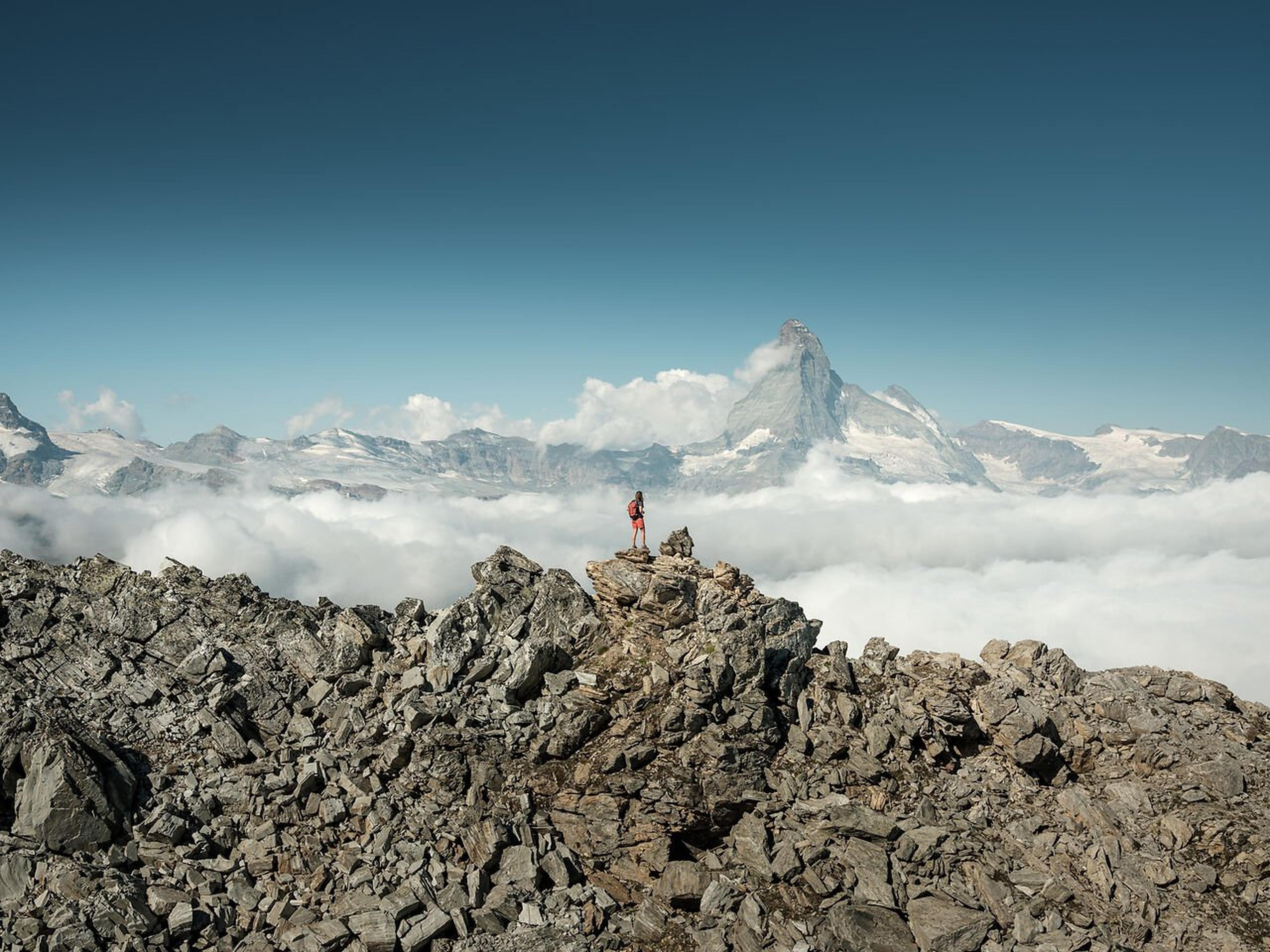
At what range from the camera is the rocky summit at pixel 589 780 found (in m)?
24.7

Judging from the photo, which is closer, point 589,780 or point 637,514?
point 589,780

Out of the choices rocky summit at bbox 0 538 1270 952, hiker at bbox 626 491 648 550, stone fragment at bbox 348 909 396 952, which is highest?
hiker at bbox 626 491 648 550

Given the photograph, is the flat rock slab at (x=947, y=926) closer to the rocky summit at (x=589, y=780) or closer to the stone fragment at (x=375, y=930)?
the rocky summit at (x=589, y=780)

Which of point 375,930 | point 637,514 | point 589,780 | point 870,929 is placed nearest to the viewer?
point 375,930

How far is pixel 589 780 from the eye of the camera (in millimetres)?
29672

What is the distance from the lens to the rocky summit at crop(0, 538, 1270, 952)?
24.7 m

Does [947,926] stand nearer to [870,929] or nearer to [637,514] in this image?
[870,929]

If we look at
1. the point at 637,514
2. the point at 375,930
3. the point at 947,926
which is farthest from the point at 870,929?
the point at 637,514

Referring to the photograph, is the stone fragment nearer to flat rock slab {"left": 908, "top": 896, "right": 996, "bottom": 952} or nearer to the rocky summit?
the rocky summit

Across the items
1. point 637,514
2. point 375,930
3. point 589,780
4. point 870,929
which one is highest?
point 637,514

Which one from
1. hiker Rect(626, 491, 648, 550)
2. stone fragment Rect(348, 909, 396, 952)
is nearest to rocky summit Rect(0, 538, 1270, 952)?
stone fragment Rect(348, 909, 396, 952)

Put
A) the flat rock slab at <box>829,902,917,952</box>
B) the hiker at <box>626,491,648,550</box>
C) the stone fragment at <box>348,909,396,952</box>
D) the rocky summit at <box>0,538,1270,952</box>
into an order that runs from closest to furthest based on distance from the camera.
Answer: the stone fragment at <box>348,909,396,952</box> < the flat rock slab at <box>829,902,917,952</box> < the rocky summit at <box>0,538,1270,952</box> < the hiker at <box>626,491,648,550</box>

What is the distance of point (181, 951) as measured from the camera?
2266 cm

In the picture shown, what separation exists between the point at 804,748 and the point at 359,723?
21.1 m
